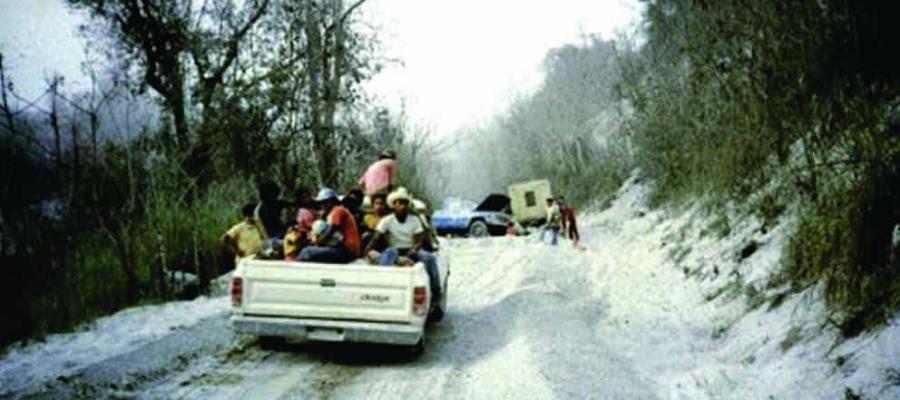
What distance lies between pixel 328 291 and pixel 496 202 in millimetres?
32926

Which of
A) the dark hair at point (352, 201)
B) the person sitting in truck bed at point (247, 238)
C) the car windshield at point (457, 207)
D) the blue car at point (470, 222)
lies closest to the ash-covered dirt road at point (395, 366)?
the person sitting in truck bed at point (247, 238)

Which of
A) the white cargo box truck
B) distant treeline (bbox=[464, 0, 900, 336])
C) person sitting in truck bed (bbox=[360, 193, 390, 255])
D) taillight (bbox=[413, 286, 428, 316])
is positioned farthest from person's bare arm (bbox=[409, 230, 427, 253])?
the white cargo box truck

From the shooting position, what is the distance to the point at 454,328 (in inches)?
430

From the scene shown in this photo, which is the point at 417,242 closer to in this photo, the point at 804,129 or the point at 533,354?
the point at 533,354

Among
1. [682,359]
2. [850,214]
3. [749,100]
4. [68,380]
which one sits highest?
[749,100]

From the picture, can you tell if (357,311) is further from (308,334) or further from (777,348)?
(777,348)

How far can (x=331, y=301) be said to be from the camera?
340 inches

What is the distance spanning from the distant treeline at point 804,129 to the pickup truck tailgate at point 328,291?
13.6 ft

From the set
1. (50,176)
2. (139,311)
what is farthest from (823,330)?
(50,176)

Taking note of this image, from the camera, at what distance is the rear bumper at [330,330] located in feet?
27.9

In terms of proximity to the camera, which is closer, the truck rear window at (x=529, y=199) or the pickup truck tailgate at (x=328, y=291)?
the pickup truck tailgate at (x=328, y=291)

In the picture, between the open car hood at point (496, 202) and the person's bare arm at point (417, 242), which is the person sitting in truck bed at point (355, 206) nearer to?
the person's bare arm at point (417, 242)

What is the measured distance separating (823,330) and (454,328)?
4946 millimetres

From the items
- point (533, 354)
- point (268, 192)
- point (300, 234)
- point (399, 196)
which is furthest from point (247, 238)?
point (533, 354)
